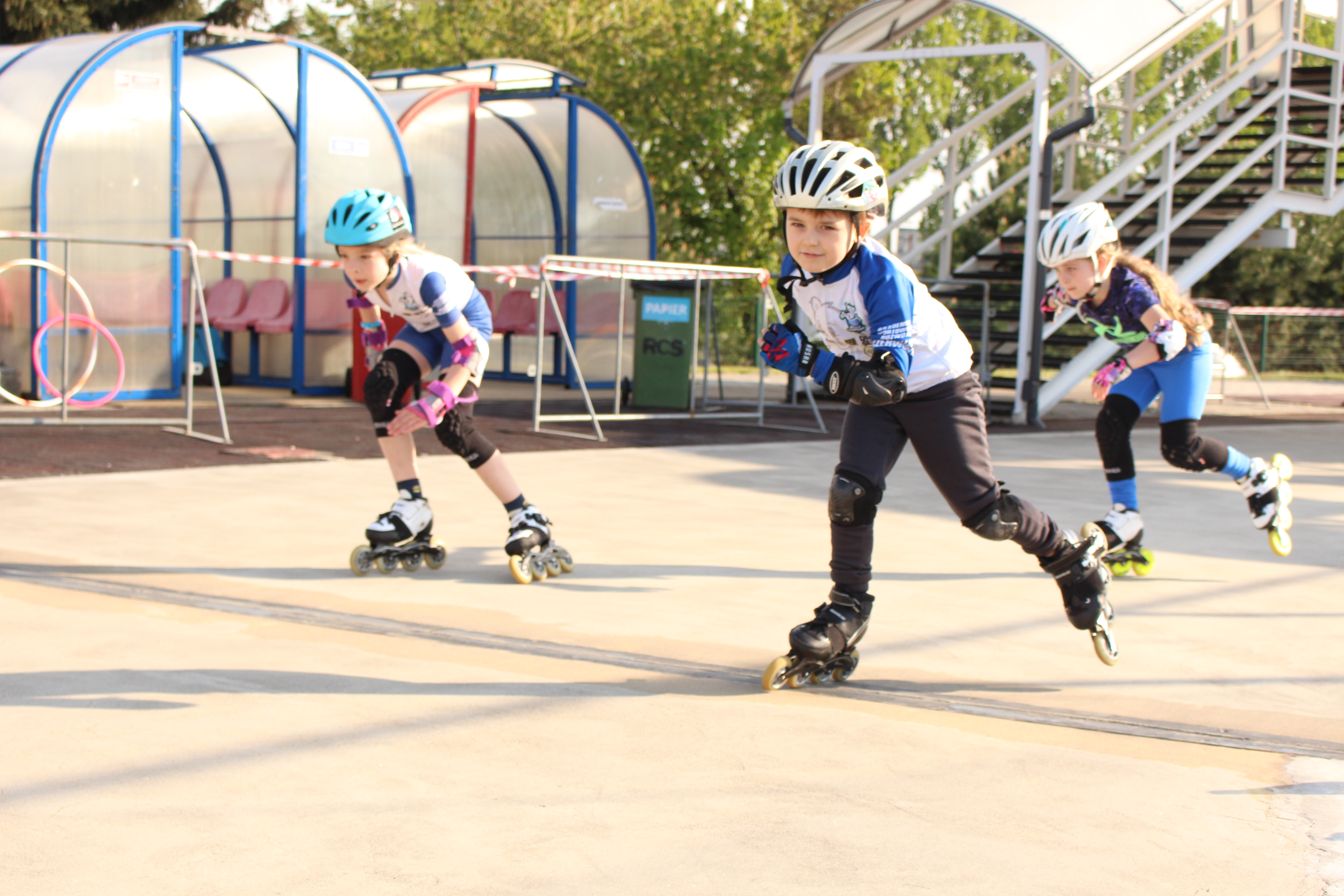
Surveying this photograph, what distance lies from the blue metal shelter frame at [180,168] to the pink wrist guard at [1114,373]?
39.0ft

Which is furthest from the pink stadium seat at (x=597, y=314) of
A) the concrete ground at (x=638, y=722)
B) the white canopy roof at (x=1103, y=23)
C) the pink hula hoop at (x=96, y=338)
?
the concrete ground at (x=638, y=722)

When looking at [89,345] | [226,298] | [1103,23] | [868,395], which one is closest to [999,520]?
[868,395]

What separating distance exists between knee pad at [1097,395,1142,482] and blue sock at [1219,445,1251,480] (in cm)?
46

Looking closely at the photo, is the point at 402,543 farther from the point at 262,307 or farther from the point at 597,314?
the point at 597,314

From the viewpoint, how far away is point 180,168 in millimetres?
15602

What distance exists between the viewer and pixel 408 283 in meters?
5.76

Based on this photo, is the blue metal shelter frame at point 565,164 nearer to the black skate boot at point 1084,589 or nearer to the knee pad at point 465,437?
the knee pad at point 465,437

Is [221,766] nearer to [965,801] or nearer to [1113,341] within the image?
[965,801]

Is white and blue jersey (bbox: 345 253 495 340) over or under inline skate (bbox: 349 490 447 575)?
over

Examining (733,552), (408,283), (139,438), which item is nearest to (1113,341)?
(733,552)

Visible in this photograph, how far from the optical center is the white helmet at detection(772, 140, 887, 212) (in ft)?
12.9

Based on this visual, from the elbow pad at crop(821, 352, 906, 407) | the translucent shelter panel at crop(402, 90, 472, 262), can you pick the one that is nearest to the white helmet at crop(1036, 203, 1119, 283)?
the elbow pad at crop(821, 352, 906, 407)

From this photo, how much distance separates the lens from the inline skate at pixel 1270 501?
21.8ft

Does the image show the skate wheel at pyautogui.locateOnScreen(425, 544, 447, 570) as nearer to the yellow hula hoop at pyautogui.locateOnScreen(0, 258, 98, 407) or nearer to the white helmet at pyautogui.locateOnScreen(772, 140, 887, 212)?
the white helmet at pyautogui.locateOnScreen(772, 140, 887, 212)
